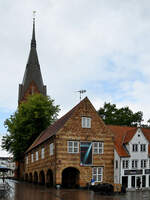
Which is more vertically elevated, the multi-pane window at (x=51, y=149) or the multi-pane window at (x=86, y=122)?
the multi-pane window at (x=86, y=122)

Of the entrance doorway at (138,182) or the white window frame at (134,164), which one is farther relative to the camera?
the white window frame at (134,164)

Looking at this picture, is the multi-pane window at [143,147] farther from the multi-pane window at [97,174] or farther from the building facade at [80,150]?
the multi-pane window at [97,174]

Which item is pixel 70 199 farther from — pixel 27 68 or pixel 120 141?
pixel 27 68

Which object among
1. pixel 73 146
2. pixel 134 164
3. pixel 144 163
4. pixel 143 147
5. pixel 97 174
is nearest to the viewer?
pixel 73 146

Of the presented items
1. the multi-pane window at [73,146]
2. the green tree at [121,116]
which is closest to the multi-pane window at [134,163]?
the multi-pane window at [73,146]

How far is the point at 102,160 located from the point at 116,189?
7.17 metres

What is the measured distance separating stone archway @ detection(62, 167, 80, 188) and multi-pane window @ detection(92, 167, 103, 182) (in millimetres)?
2064

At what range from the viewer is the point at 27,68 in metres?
95.8

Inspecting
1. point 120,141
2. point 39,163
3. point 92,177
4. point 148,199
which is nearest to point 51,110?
point 39,163

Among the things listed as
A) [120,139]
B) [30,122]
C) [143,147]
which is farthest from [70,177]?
[30,122]

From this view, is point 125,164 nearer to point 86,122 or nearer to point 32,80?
point 86,122

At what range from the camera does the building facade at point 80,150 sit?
35625 mm

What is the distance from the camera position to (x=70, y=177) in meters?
39.3

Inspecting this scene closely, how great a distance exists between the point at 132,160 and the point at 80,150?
7.61 metres
